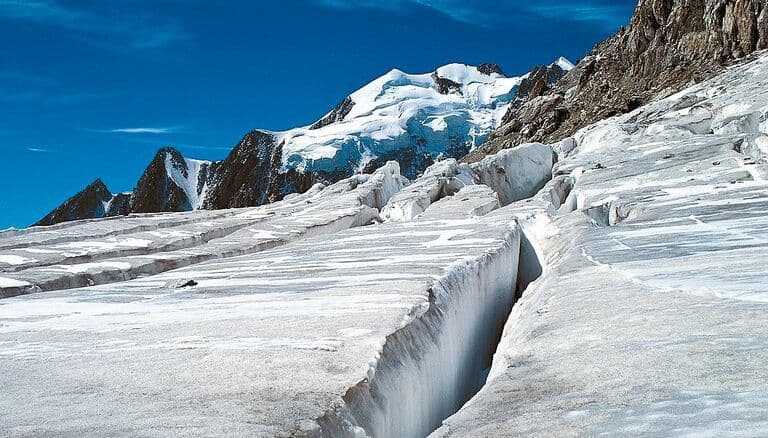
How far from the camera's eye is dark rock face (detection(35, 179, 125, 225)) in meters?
137

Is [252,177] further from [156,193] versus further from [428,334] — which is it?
[428,334]

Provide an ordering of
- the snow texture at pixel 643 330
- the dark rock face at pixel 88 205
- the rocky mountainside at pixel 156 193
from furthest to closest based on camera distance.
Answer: the rocky mountainside at pixel 156 193
the dark rock face at pixel 88 205
the snow texture at pixel 643 330

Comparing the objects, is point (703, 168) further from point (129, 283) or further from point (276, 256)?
point (129, 283)

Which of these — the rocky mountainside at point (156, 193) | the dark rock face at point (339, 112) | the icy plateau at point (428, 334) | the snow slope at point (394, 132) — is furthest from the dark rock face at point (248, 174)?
the icy plateau at point (428, 334)

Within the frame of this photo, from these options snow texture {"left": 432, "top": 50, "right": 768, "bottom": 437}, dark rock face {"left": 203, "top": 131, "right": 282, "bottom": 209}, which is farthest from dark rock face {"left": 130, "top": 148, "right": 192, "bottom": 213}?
snow texture {"left": 432, "top": 50, "right": 768, "bottom": 437}

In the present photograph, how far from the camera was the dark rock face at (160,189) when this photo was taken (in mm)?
149500

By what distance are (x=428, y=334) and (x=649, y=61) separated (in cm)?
5172

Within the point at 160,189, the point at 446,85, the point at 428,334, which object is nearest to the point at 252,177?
the point at 160,189

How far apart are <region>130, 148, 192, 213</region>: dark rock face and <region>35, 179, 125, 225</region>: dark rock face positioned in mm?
5330

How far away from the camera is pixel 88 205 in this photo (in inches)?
5502

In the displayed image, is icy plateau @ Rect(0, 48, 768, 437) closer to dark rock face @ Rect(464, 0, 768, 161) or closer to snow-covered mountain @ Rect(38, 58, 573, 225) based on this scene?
dark rock face @ Rect(464, 0, 768, 161)

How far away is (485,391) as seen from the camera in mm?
3084

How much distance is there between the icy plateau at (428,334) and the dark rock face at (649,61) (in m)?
34.3

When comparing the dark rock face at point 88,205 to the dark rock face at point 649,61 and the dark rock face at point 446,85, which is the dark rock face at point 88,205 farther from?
the dark rock face at point 649,61
